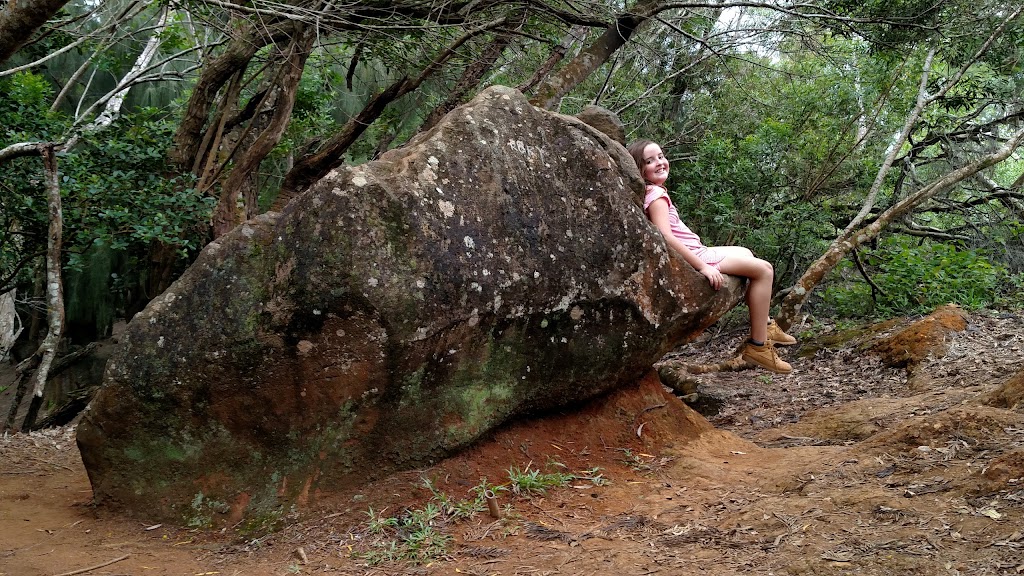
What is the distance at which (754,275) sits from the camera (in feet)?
15.6

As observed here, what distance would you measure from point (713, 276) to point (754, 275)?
1.24 feet

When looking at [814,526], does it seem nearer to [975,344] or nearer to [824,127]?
[975,344]

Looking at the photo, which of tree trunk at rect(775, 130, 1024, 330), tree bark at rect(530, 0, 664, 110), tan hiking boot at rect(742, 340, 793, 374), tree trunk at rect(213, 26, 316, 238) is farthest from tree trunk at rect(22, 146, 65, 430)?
tree trunk at rect(775, 130, 1024, 330)

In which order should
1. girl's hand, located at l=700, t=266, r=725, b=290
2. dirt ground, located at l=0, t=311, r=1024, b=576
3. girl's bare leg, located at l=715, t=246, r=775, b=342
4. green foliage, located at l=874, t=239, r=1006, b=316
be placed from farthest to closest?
green foliage, located at l=874, t=239, r=1006, b=316, girl's bare leg, located at l=715, t=246, r=775, b=342, girl's hand, located at l=700, t=266, r=725, b=290, dirt ground, located at l=0, t=311, r=1024, b=576

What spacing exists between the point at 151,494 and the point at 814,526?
3178 millimetres

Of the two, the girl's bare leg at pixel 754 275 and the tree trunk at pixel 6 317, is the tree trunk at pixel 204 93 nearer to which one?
the tree trunk at pixel 6 317

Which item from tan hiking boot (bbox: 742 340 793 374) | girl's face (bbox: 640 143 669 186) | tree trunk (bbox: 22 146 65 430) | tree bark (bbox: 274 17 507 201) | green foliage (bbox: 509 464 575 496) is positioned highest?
tree bark (bbox: 274 17 507 201)

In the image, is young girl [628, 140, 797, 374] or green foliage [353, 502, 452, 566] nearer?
green foliage [353, 502, 452, 566]

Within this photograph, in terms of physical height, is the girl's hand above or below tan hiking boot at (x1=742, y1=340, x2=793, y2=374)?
above

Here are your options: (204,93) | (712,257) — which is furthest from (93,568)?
(204,93)

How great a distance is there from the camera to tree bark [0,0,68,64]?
3.52m

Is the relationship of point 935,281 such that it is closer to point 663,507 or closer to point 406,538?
point 663,507

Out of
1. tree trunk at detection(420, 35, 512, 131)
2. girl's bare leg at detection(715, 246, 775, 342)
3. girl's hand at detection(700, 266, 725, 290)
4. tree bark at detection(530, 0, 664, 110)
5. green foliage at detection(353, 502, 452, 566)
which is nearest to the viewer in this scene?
green foliage at detection(353, 502, 452, 566)

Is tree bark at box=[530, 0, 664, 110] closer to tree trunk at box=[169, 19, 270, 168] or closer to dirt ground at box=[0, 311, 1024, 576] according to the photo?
tree trunk at box=[169, 19, 270, 168]
